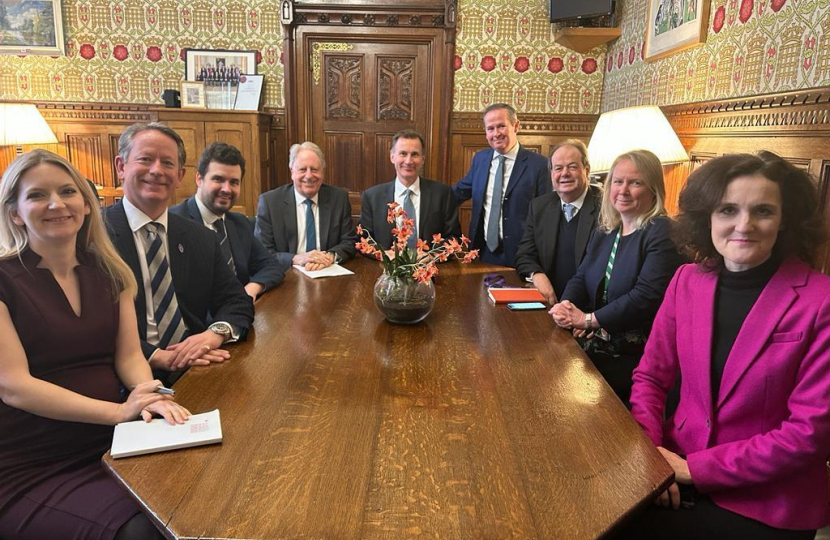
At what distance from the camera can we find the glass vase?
198 centimetres

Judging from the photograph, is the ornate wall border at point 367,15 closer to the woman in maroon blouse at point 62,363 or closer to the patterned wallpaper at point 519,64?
the patterned wallpaper at point 519,64

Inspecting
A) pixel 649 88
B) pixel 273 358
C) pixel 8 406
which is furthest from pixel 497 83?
pixel 8 406

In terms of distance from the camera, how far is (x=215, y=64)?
4969 mm

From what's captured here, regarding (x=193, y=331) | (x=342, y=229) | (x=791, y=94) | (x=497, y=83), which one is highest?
(x=497, y=83)

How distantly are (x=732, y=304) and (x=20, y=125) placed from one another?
474 centimetres

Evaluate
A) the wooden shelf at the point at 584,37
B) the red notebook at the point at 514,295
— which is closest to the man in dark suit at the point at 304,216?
the red notebook at the point at 514,295

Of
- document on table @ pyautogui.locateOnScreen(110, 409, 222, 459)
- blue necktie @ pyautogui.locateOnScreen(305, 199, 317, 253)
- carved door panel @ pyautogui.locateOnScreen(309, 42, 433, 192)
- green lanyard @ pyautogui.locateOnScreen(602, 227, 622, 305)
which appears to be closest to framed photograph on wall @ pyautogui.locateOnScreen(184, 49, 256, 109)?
carved door panel @ pyautogui.locateOnScreen(309, 42, 433, 192)

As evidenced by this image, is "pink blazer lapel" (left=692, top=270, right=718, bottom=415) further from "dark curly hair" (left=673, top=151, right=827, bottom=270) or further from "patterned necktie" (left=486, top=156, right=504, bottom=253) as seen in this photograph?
"patterned necktie" (left=486, top=156, right=504, bottom=253)

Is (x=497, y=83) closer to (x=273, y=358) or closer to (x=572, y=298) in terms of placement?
(x=572, y=298)

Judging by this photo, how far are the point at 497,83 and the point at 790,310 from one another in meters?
4.05

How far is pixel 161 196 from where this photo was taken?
2.02 metres

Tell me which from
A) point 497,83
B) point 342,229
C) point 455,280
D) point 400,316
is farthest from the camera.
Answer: point 497,83

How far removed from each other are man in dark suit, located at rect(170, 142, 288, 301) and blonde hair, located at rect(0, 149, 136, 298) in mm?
888

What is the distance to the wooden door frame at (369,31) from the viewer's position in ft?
16.0
